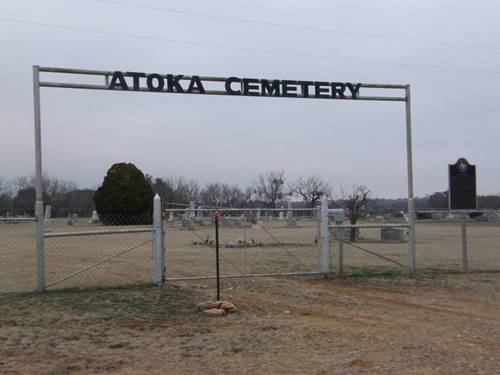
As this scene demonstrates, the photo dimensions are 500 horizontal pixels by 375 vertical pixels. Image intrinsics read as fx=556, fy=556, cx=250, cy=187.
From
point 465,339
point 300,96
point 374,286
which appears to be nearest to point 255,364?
point 465,339

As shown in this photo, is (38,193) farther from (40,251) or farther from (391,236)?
(391,236)

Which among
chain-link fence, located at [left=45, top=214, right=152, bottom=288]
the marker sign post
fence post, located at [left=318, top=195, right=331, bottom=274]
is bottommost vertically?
chain-link fence, located at [left=45, top=214, right=152, bottom=288]

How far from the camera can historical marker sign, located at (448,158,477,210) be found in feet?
47.1

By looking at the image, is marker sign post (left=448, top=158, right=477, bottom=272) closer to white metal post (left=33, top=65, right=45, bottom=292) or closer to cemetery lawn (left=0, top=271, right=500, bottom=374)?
cemetery lawn (left=0, top=271, right=500, bottom=374)

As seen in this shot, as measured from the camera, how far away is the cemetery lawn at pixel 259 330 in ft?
19.7

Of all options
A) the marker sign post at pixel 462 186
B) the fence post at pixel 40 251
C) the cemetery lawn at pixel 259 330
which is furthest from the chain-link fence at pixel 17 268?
the marker sign post at pixel 462 186

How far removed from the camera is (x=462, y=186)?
14.4 meters

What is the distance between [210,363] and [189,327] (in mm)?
1831

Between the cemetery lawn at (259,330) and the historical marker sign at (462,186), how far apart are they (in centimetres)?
324

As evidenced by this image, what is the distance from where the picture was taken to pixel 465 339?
7.06 metres

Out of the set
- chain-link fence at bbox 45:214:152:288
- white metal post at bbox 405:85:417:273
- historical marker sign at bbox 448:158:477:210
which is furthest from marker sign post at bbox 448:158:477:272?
chain-link fence at bbox 45:214:152:288

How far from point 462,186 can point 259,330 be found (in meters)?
8.92

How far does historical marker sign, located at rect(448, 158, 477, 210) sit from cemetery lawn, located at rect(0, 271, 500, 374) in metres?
3.24

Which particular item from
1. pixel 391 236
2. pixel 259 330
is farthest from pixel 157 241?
pixel 391 236
